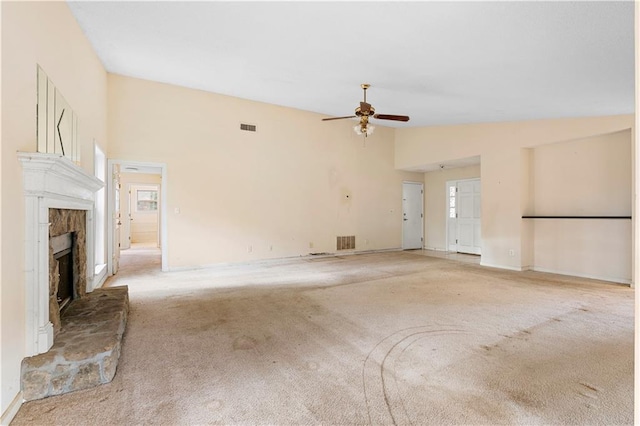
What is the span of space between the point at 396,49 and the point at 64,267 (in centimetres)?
411

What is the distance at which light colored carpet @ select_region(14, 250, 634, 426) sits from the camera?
170 cm

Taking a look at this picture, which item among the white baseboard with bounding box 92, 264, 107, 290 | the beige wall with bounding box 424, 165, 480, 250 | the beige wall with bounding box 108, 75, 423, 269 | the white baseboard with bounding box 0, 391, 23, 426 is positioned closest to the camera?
the white baseboard with bounding box 0, 391, 23, 426

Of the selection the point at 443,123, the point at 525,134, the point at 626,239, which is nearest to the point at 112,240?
the point at 443,123

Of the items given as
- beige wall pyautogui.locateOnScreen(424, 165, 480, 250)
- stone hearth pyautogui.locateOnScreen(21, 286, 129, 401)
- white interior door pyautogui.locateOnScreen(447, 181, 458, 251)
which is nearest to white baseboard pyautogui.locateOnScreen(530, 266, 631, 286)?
white interior door pyautogui.locateOnScreen(447, 181, 458, 251)

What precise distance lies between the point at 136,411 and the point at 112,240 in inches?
174

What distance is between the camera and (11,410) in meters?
1.67

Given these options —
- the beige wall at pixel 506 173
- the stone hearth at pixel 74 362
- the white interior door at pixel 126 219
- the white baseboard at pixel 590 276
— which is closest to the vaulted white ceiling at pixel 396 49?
the beige wall at pixel 506 173

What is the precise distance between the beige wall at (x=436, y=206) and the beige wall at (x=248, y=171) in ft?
5.21

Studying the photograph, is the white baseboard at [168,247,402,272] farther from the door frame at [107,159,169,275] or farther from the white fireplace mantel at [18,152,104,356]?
the white fireplace mantel at [18,152,104,356]

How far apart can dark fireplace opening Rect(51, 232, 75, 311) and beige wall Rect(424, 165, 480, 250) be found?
8041 mm

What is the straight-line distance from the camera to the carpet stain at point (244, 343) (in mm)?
2498

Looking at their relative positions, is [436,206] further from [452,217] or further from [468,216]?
[468,216]

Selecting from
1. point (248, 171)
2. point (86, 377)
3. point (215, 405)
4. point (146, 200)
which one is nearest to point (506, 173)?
point (248, 171)

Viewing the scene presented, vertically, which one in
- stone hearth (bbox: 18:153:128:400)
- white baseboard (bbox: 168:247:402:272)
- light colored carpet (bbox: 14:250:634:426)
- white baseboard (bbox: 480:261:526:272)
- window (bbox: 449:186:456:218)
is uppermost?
window (bbox: 449:186:456:218)
